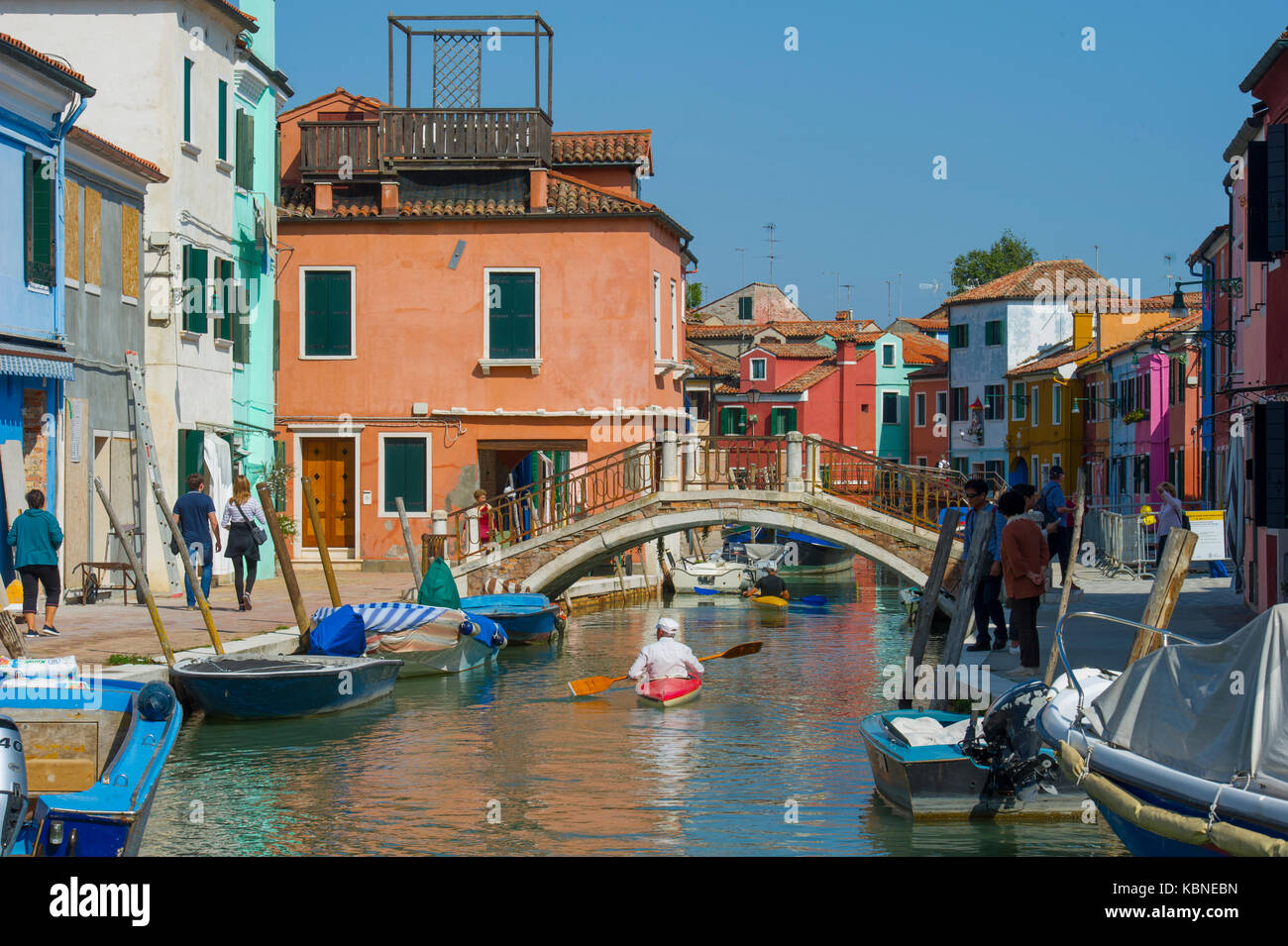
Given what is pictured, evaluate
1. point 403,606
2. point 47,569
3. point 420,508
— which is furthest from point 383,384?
point 47,569

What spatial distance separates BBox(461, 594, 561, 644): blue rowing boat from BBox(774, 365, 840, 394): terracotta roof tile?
130ft

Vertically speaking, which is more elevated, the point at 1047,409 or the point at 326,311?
the point at 326,311

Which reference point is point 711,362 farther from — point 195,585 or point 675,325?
point 195,585

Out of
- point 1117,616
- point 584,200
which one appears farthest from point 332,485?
point 1117,616

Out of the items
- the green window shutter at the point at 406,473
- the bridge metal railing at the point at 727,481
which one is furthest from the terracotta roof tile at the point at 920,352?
the bridge metal railing at the point at 727,481

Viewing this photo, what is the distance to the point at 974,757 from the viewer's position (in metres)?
10.9

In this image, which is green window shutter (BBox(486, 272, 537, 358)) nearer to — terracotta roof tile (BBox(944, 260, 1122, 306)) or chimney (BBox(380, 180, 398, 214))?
chimney (BBox(380, 180, 398, 214))

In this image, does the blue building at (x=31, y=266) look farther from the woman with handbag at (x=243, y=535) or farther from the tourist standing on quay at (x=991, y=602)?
the tourist standing on quay at (x=991, y=602)

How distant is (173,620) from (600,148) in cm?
1606

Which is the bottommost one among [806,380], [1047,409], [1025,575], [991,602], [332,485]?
[991,602]

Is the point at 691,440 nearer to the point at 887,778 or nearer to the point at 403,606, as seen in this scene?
the point at 403,606

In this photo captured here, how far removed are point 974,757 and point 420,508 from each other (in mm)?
18999

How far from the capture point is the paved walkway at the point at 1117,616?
14.7 meters

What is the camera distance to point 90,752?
962cm
